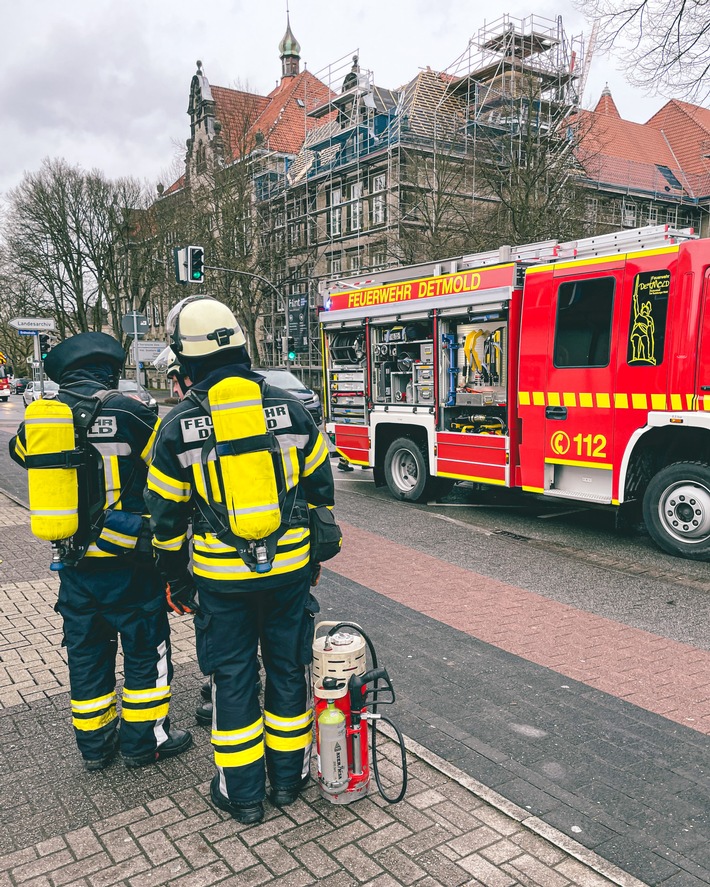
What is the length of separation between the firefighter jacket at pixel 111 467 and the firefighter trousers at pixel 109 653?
145mm

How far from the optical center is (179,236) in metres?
36.2

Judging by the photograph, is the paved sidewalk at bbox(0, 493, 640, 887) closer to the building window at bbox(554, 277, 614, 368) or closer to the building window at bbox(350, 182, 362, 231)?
the building window at bbox(554, 277, 614, 368)

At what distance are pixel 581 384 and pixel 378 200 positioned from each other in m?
30.2

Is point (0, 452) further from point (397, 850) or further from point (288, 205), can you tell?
point (288, 205)

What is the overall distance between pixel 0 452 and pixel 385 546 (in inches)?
520

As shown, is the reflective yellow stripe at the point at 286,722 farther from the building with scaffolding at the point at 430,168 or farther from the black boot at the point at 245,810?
the building with scaffolding at the point at 430,168

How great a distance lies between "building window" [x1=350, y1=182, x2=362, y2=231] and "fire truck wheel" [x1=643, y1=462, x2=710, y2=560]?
31.3 metres

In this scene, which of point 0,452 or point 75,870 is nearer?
point 75,870

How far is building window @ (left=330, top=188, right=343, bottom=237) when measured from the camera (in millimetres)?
39062

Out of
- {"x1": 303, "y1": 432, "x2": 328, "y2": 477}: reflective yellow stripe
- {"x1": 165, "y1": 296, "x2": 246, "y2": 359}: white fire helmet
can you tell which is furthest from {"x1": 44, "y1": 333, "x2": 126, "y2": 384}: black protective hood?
{"x1": 303, "y1": 432, "x2": 328, "y2": 477}: reflective yellow stripe

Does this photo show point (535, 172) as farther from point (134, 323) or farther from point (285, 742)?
point (285, 742)

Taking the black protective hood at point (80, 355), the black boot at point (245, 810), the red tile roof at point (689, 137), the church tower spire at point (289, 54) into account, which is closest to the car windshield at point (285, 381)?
the black protective hood at point (80, 355)

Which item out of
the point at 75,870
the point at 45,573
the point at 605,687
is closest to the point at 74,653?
the point at 75,870

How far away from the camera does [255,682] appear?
119 inches
